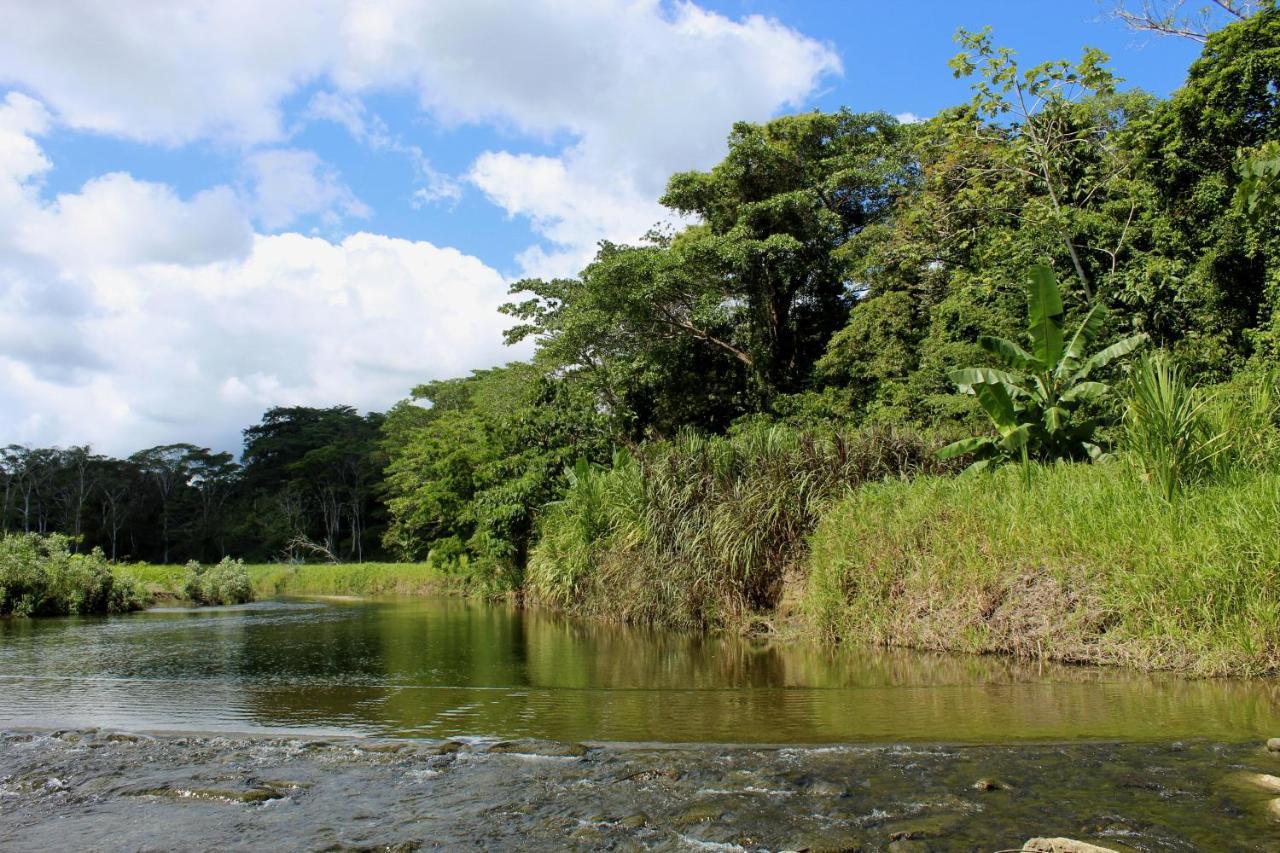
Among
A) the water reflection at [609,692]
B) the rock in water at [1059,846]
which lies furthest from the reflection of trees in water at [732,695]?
the rock in water at [1059,846]

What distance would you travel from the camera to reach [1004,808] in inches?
158

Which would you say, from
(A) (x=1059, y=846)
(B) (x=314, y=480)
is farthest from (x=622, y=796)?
(B) (x=314, y=480)

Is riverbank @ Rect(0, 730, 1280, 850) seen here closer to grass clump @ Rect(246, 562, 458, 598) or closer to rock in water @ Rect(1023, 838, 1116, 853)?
rock in water @ Rect(1023, 838, 1116, 853)

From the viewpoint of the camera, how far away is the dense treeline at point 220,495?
191 ft

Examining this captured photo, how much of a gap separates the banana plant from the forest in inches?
1.8

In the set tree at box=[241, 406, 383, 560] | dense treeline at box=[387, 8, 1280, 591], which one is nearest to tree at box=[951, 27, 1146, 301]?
dense treeline at box=[387, 8, 1280, 591]

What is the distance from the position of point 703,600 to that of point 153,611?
14.6m

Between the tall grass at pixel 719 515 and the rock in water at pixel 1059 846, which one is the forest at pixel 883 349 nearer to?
the tall grass at pixel 719 515

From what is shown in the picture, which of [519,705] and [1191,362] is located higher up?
[1191,362]

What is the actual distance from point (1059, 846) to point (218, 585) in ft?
82.9

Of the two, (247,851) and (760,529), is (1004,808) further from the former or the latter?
(760,529)

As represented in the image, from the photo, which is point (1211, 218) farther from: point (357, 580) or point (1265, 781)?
point (357, 580)

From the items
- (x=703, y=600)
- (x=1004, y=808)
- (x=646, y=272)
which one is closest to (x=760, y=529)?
(x=703, y=600)

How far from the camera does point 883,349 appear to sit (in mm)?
20312
